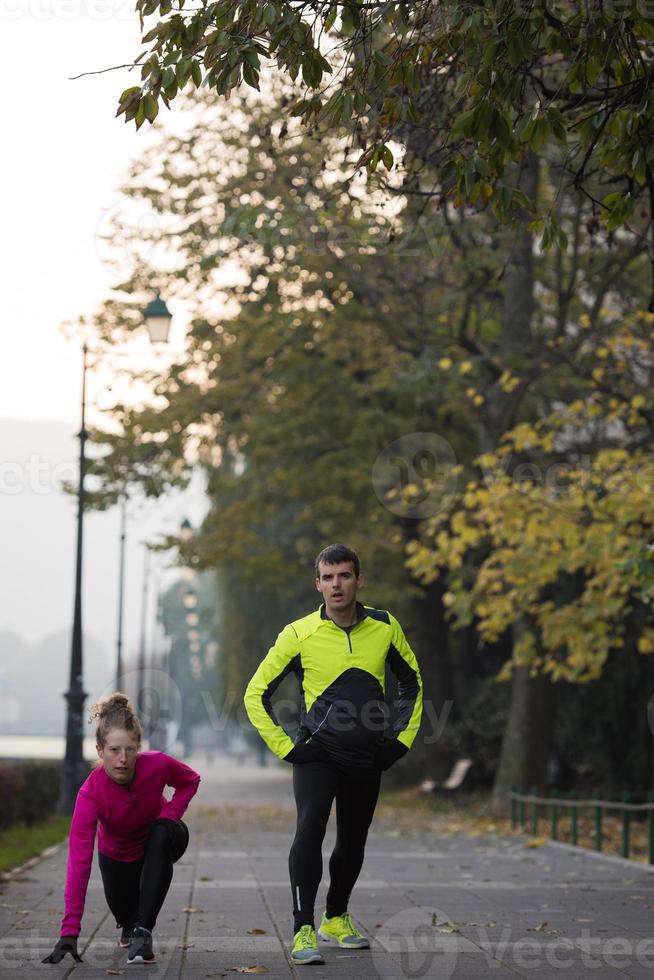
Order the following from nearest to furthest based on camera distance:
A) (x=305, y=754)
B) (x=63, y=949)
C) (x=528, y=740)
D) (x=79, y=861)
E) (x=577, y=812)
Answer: (x=63, y=949) < (x=79, y=861) < (x=305, y=754) < (x=577, y=812) < (x=528, y=740)

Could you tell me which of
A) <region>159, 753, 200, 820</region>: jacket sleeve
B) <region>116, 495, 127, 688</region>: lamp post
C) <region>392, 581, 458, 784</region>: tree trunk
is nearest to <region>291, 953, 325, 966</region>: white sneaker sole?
<region>159, 753, 200, 820</region>: jacket sleeve

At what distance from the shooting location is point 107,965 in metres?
6.69

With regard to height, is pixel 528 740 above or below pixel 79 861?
below

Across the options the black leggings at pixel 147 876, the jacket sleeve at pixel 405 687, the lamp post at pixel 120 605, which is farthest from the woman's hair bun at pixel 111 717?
the lamp post at pixel 120 605

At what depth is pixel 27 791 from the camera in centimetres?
1769

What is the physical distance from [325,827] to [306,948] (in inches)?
20.8

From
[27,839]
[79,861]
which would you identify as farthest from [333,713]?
[27,839]

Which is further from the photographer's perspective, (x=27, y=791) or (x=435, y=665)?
(x=435, y=665)

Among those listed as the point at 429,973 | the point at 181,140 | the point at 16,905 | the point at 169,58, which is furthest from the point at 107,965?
the point at 181,140

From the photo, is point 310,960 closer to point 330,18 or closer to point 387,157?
point 387,157

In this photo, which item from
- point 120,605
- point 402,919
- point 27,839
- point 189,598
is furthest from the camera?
point 189,598

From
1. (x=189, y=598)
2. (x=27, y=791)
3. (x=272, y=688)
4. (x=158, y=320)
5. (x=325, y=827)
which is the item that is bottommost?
(x=27, y=791)

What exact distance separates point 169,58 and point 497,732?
24125mm

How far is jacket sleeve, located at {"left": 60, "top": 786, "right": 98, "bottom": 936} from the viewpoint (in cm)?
648
